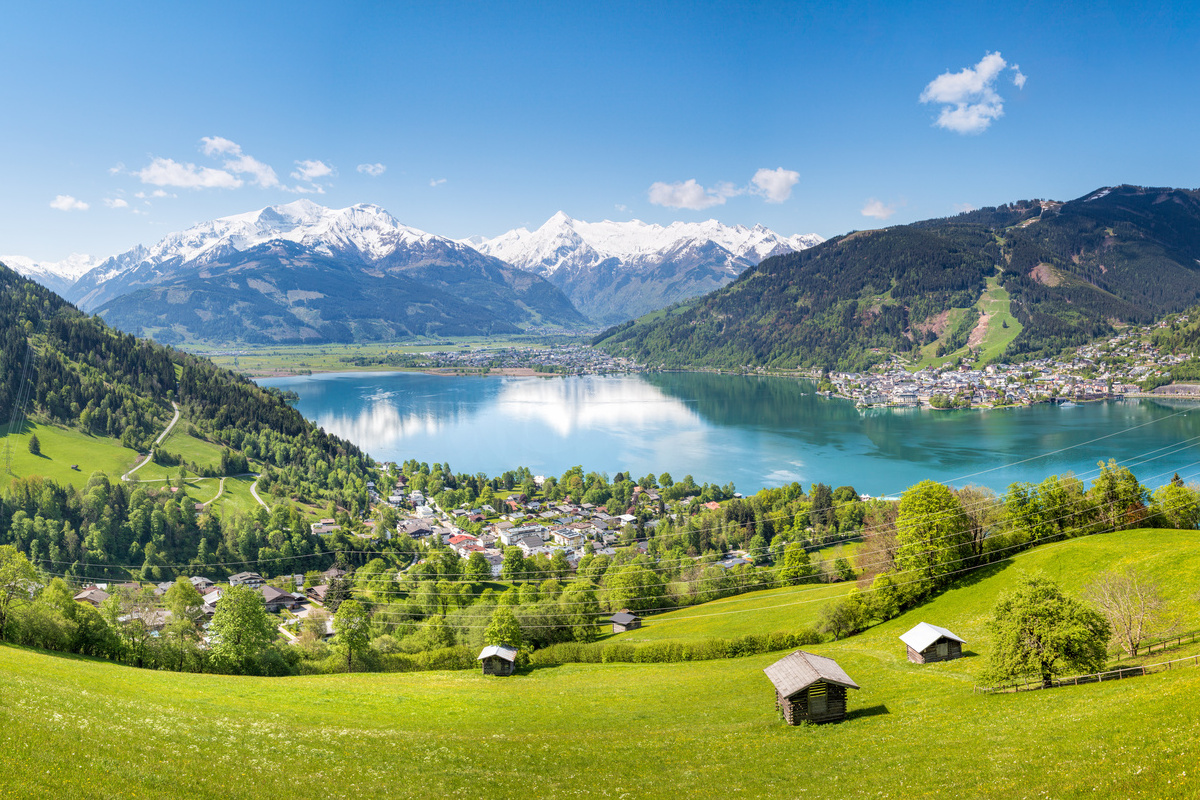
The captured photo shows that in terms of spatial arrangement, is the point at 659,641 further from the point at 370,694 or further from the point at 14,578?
the point at 14,578

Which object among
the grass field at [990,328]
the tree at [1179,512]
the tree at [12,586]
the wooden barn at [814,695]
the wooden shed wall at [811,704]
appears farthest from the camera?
the grass field at [990,328]

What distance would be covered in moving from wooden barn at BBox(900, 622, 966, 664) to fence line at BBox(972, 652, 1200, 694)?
15.0 ft

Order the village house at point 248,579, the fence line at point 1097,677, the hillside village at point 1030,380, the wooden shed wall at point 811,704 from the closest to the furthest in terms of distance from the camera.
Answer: the fence line at point 1097,677 < the wooden shed wall at point 811,704 < the village house at point 248,579 < the hillside village at point 1030,380

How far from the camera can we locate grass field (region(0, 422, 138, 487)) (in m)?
54.3

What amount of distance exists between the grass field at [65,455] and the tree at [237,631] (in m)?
42.4

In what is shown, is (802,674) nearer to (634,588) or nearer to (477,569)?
(634,588)

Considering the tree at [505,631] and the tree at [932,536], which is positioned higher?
the tree at [932,536]

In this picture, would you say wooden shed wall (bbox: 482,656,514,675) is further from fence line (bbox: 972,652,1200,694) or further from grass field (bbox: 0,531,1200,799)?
fence line (bbox: 972,652,1200,694)

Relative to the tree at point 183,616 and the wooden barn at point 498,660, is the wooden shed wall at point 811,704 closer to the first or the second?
the wooden barn at point 498,660

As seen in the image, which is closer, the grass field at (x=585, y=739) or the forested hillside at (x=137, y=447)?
the grass field at (x=585, y=739)

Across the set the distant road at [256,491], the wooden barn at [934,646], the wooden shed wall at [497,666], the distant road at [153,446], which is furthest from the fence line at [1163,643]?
the distant road at [153,446]

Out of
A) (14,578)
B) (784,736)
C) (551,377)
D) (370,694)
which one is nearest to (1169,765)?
(784,736)

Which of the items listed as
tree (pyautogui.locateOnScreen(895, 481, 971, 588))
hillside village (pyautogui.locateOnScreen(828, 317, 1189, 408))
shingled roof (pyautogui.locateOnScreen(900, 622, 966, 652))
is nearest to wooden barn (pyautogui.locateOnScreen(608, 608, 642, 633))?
tree (pyautogui.locateOnScreen(895, 481, 971, 588))

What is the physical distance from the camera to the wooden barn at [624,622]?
33781 millimetres
